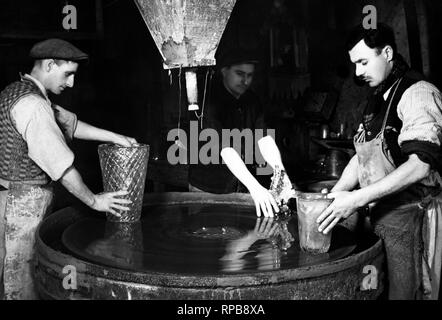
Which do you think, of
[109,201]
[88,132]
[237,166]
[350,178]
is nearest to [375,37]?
[350,178]

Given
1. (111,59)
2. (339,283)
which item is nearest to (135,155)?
(339,283)

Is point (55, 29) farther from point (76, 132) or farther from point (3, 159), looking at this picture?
point (3, 159)

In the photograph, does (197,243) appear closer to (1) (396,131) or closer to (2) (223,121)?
(1) (396,131)

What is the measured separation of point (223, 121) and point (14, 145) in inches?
64.7

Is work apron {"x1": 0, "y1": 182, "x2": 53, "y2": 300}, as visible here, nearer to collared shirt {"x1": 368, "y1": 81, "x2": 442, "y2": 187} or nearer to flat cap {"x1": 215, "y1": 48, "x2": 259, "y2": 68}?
flat cap {"x1": 215, "y1": 48, "x2": 259, "y2": 68}

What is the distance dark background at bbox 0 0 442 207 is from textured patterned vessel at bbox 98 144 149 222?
233cm

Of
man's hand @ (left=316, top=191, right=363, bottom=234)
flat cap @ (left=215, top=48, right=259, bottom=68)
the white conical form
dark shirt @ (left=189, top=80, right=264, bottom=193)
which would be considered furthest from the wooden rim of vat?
flat cap @ (left=215, top=48, right=259, bottom=68)

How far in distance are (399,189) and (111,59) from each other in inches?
201

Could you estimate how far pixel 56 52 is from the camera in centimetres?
262

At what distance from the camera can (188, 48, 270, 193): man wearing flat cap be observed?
11.9ft

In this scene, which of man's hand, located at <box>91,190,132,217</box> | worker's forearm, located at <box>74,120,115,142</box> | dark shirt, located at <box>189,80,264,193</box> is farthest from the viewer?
dark shirt, located at <box>189,80,264,193</box>

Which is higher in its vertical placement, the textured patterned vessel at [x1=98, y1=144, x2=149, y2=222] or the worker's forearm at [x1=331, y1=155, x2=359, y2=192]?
the textured patterned vessel at [x1=98, y1=144, x2=149, y2=222]

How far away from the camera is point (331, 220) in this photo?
212cm

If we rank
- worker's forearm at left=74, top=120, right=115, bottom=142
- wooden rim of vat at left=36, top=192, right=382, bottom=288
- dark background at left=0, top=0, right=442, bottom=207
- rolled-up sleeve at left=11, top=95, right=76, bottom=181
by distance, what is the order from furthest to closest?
dark background at left=0, top=0, right=442, bottom=207
worker's forearm at left=74, top=120, right=115, bottom=142
rolled-up sleeve at left=11, top=95, right=76, bottom=181
wooden rim of vat at left=36, top=192, right=382, bottom=288
